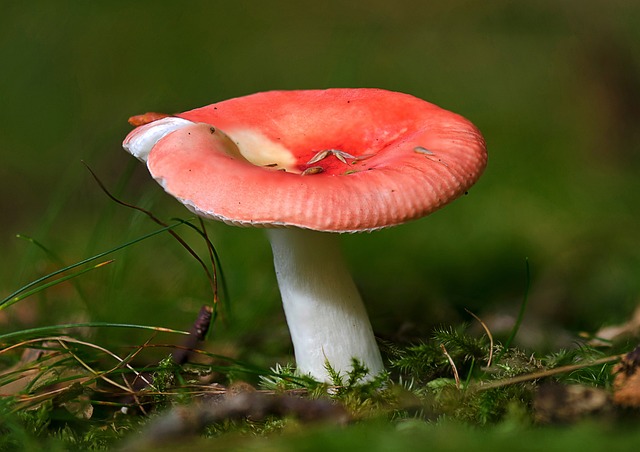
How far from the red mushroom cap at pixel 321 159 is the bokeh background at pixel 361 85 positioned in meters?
0.77

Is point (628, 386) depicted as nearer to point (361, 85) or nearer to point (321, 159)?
point (321, 159)

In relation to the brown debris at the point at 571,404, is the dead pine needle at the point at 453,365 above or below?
below

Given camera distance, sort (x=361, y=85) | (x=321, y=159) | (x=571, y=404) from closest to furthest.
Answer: (x=571, y=404) < (x=321, y=159) < (x=361, y=85)

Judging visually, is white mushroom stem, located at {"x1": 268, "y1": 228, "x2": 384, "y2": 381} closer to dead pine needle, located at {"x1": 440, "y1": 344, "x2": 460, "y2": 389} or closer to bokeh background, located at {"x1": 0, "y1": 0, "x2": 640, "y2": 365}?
dead pine needle, located at {"x1": 440, "y1": 344, "x2": 460, "y2": 389}

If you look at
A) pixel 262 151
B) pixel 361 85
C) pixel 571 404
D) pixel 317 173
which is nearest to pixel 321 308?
pixel 317 173

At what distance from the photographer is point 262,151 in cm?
209

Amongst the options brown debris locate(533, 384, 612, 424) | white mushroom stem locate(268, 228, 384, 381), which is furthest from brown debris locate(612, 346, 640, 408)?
white mushroom stem locate(268, 228, 384, 381)

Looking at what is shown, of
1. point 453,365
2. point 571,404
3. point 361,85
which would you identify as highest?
point 361,85

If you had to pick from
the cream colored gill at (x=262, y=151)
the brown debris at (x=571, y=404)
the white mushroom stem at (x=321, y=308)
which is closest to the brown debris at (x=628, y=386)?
the brown debris at (x=571, y=404)

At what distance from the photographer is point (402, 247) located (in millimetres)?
3807

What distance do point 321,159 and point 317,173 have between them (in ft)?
0.45

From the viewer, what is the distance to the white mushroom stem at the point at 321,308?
78.5 inches

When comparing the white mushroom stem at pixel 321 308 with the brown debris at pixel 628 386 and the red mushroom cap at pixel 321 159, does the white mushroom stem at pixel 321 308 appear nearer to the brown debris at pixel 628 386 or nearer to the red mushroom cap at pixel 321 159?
the red mushroom cap at pixel 321 159

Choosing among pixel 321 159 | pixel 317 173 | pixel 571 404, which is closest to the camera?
pixel 571 404
